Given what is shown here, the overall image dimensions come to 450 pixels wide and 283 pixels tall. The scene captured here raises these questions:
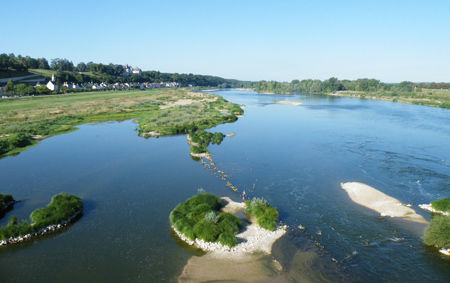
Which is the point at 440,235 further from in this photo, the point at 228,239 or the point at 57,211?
the point at 57,211

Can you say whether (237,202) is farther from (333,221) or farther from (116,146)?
(116,146)

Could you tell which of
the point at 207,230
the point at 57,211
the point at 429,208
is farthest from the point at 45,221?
the point at 429,208

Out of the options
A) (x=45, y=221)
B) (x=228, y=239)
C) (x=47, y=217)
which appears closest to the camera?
(x=228, y=239)

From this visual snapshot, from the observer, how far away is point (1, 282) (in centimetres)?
1617

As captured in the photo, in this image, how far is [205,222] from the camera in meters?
21.0

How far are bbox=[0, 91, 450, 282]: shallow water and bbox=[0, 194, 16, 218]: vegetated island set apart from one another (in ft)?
2.47

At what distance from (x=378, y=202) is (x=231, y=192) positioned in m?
14.7

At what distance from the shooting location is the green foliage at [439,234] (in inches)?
758

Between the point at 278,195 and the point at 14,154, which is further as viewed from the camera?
the point at 14,154

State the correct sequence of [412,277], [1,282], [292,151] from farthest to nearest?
1. [292,151]
2. [412,277]
3. [1,282]

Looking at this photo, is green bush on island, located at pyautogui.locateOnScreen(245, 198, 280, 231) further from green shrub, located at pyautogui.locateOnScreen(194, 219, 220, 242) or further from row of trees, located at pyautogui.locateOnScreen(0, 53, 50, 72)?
row of trees, located at pyautogui.locateOnScreen(0, 53, 50, 72)

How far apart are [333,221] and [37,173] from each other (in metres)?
34.9

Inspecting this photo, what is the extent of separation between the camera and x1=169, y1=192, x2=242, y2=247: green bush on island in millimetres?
19797

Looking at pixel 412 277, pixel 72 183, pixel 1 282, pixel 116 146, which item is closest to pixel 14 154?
pixel 116 146
